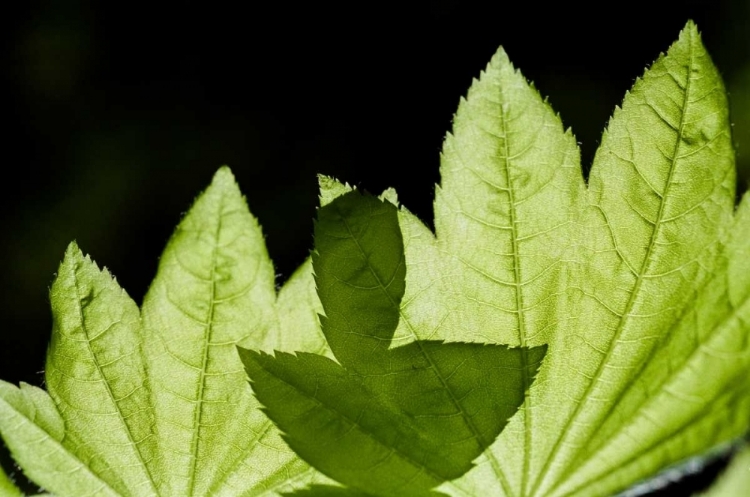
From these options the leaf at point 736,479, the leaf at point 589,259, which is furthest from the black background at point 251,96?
the leaf at point 736,479

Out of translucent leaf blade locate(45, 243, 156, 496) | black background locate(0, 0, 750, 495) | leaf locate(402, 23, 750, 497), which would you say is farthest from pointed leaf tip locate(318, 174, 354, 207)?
black background locate(0, 0, 750, 495)

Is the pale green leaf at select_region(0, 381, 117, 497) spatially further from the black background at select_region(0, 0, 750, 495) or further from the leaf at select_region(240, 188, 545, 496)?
the black background at select_region(0, 0, 750, 495)

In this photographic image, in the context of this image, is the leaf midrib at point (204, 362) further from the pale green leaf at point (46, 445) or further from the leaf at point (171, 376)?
the pale green leaf at point (46, 445)

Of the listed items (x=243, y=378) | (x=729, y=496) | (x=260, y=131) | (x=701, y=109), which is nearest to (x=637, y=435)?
(x=729, y=496)

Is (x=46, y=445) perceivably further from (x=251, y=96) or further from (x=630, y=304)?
(x=251, y=96)

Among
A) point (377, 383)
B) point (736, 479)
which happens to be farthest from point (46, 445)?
point (736, 479)

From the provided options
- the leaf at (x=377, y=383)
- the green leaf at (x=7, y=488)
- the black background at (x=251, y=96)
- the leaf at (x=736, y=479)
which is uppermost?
the black background at (x=251, y=96)
